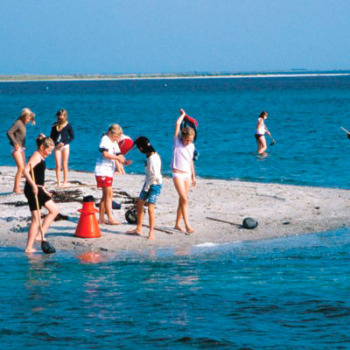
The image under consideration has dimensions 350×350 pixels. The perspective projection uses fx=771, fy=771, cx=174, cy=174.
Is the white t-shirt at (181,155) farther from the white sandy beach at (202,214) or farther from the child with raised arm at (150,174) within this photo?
the white sandy beach at (202,214)

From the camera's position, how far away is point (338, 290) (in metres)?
9.26

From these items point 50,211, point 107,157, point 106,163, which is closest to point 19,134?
point 106,163

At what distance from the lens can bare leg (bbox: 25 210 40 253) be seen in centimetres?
1074

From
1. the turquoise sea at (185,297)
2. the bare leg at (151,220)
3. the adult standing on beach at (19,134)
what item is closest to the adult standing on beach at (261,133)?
the adult standing on beach at (19,134)

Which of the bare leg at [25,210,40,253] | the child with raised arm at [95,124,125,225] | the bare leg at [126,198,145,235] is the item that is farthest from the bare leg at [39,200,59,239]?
the bare leg at [126,198,145,235]

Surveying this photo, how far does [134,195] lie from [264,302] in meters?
6.58

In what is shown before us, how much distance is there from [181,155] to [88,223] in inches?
68.8

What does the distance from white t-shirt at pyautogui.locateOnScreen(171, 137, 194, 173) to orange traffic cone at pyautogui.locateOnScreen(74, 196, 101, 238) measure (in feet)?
4.66

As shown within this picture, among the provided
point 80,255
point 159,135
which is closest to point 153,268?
point 80,255

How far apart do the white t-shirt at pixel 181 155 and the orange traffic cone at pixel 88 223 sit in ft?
4.66

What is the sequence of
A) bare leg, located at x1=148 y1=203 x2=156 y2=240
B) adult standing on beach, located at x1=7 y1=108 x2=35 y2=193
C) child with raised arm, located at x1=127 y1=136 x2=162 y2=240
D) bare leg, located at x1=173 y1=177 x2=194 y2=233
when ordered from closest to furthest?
child with raised arm, located at x1=127 y1=136 x2=162 y2=240, bare leg, located at x1=148 y1=203 x2=156 y2=240, bare leg, located at x1=173 y1=177 x2=194 y2=233, adult standing on beach, located at x1=7 y1=108 x2=35 y2=193

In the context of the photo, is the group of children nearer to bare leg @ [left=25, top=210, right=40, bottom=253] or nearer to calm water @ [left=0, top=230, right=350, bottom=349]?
bare leg @ [left=25, top=210, right=40, bottom=253]

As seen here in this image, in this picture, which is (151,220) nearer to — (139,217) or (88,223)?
(139,217)

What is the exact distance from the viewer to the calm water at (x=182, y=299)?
25.0 ft
